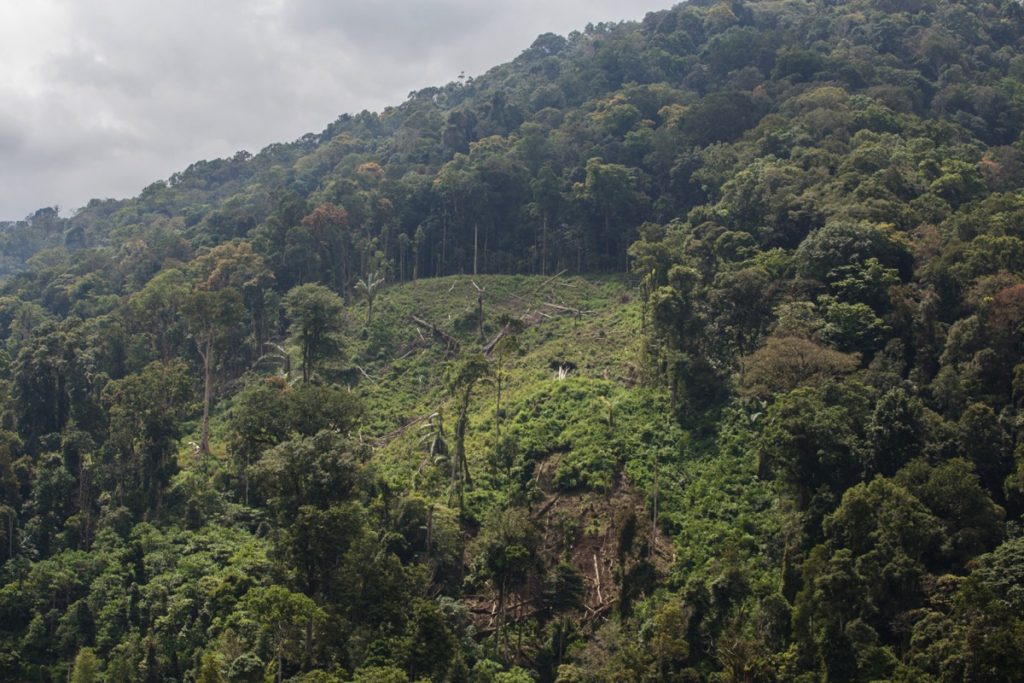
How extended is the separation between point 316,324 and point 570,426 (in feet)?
44.9

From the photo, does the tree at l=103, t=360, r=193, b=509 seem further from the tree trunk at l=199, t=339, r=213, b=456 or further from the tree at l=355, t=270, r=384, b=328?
the tree at l=355, t=270, r=384, b=328

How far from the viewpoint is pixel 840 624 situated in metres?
24.9

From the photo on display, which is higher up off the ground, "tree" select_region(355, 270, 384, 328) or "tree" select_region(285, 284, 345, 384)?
"tree" select_region(355, 270, 384, 328)

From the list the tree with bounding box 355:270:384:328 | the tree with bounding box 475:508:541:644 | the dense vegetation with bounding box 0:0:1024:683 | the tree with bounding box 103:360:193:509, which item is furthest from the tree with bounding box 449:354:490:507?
the tree with bounding box 355:270:384:328

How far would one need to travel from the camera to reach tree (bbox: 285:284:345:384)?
4456cm

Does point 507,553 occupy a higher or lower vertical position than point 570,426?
lower

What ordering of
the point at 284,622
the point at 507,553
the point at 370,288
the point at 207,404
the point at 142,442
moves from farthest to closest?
1. the point at 370,288
2. the point at 207,404
3. the point at 142,442
4. the point at 507,553
5. the point at 284,622

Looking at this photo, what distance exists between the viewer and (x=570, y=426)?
129 feet

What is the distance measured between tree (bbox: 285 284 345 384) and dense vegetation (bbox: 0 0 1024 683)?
0.26 metres

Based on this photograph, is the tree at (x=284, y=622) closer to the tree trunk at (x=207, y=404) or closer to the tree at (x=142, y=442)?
the tree at (x=142, y=442)

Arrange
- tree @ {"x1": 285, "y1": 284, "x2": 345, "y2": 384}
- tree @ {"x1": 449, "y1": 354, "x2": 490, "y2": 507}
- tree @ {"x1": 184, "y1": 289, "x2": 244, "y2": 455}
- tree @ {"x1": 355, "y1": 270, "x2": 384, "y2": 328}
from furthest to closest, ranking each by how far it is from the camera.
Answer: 1. tree @ {"x1": 355, "y1": 270, "x2": 384, "y2": 328}
2. tree @ {"x1": 184, "y1": 289, "x2": 244, "y2": 455}
3. tree @ {"x1": 285, "y1": 284, "x2": 345, "y2": 384}
4. tree @ {"x1": 449, "y1": 354, "x2": 490, "y2": 507}

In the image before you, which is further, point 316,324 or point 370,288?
point 370,288

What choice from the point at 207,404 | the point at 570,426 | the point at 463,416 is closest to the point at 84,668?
the point at 463,416

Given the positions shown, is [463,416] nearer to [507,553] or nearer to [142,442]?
[507,553]
